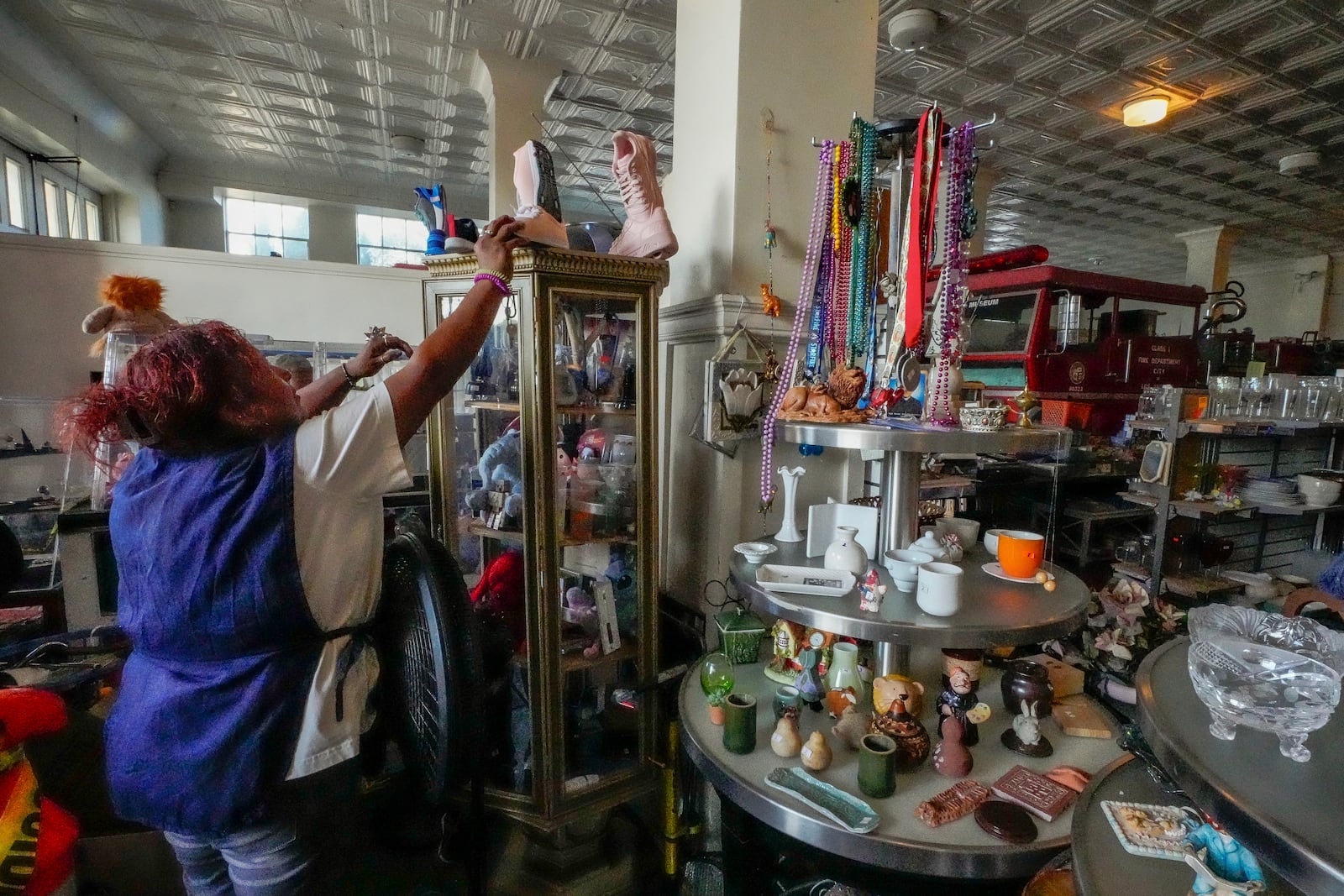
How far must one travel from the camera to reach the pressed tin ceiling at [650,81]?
134 inches

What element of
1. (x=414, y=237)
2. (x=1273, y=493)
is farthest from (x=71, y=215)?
(x=1273, y=493)

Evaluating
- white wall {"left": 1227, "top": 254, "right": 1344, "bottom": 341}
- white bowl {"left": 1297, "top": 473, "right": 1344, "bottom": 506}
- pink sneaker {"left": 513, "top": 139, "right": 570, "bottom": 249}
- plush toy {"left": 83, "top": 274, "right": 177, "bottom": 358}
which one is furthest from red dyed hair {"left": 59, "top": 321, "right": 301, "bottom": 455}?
white wall {"left": 1227, "top": 254, "right": 1344, "bottom": 341}

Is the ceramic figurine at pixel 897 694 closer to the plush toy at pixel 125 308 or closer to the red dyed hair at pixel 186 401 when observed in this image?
the red dyed hair at pixel 186 401

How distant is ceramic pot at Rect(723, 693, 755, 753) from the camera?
1258 millimetres

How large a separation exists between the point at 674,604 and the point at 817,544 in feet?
2.40

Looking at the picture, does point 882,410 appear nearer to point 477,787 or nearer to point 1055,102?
point 477,787

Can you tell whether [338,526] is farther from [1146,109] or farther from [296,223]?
[296,223]

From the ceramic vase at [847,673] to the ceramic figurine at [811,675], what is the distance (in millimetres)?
31

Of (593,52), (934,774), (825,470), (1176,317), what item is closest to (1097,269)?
(1176,317)

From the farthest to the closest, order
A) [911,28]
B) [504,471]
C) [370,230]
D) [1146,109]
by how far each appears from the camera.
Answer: [370,230], [1146,109], [911,28], [504,471]

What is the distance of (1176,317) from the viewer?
1089 cm

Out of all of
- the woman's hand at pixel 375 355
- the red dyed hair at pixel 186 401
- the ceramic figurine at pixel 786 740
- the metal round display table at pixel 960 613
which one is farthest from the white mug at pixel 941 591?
the woman's hand at pixel 375 355

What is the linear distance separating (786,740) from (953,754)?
0.32 meters

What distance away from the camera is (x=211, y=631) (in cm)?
101
